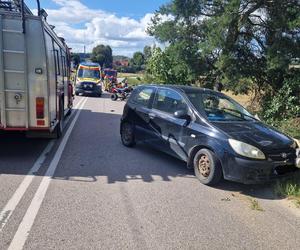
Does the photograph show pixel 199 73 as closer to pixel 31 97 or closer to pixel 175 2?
pixel 175 2

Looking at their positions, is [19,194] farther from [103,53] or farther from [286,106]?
[103,53]

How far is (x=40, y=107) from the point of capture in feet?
23.7

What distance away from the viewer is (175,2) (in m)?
14.9

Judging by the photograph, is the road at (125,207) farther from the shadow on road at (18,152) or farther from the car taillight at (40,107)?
the car taillight at (40,107)

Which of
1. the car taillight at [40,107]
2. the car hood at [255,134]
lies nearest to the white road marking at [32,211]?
the car taillight at [40,107]

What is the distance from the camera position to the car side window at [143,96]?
344 inches

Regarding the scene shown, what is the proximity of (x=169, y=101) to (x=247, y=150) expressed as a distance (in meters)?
2.39

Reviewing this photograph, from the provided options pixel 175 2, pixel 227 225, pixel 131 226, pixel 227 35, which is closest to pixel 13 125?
pixel 131 226

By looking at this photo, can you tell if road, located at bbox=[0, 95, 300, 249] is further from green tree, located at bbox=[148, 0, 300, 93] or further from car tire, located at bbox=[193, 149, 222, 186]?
green tree, located at bbox=[148, 0, 300, 93]

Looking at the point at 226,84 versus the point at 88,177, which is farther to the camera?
the point at 226,84

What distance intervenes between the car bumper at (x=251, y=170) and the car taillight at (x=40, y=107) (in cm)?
358

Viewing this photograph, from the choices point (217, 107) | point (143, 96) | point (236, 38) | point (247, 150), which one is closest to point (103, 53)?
point (236, 38)

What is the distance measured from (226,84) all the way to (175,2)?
3.84 meters

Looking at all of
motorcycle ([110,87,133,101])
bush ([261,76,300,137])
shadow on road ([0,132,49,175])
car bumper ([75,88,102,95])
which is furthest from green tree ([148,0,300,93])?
car bumper ([75,88,102,95])
